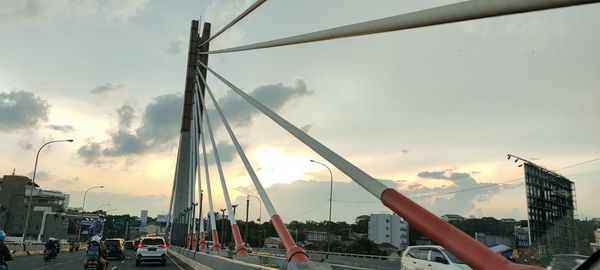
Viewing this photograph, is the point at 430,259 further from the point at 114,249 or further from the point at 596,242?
the point at 114,249

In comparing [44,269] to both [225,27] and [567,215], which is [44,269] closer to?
[225,27]

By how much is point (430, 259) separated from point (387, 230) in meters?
91.0

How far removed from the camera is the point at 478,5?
5.39 metres

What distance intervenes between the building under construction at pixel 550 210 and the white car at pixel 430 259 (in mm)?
6955

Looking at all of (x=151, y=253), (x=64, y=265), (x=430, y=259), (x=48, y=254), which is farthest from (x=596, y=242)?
(x=48, y=254)

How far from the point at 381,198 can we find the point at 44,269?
72.2ft

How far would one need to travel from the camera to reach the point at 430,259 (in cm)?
1530

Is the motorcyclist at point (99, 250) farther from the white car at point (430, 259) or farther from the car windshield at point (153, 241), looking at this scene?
the car windshield at point (153, 241)

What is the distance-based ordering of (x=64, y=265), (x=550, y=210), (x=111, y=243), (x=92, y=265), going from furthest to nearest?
Answer: (x=111, y=243) < (x=64, y=265) < (x=92, y=265) < (x=550, y=210)

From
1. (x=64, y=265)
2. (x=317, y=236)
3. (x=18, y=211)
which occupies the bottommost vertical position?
(x=64, y=265)

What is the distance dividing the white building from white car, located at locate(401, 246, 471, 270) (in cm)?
8485

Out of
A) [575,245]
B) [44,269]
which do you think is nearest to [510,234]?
[575,245]

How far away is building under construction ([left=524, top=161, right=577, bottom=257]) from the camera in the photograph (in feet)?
13.9

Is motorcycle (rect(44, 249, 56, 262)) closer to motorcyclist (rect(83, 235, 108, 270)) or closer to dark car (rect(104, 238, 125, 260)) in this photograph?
dark car (rect(104, 238, 125, 260))
